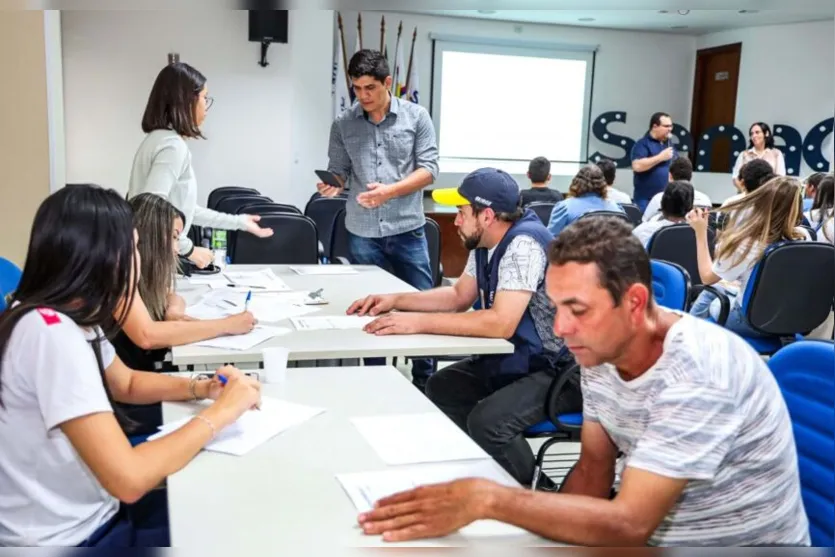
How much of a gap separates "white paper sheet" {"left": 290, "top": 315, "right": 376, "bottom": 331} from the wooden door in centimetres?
924

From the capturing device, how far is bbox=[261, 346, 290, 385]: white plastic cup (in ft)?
6.20

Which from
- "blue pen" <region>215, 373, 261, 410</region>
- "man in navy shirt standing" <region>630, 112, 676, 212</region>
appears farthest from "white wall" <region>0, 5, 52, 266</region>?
"man in navy shirt standing" <region>630, 112, 676, 212</region>

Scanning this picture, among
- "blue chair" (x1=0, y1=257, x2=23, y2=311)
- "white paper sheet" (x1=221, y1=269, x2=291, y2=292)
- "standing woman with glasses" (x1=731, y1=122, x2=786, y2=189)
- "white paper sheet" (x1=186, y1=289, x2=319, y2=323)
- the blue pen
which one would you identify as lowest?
"white paper sheet" (x1=221, y1=269, x2=291, y2=292)

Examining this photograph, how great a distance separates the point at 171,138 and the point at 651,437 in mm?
2466

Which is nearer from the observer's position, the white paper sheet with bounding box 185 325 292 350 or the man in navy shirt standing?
the white paper sheet with bounding box 185 325 292 350

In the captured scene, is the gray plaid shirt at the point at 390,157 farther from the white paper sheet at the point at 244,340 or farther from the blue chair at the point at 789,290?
the blue chair at the point at 789,290

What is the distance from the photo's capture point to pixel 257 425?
5.23ft

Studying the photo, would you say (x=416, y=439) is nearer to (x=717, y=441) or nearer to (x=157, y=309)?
(x=717, y=441)

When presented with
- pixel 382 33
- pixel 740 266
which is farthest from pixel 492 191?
pixel 382 33

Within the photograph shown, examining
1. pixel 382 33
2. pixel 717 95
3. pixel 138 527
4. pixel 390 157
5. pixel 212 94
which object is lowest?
pixel 138 527

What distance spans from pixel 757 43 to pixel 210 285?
922 cm

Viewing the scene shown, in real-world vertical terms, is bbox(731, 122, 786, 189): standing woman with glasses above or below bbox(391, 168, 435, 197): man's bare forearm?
above

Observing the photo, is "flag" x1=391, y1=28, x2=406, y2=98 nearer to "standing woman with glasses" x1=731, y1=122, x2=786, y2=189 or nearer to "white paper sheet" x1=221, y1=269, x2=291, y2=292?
"standing woman with glasses" x1=731, y1=122, x2=786, y2=189

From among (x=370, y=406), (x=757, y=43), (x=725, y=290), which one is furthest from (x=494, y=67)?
(x=370, y=406)
